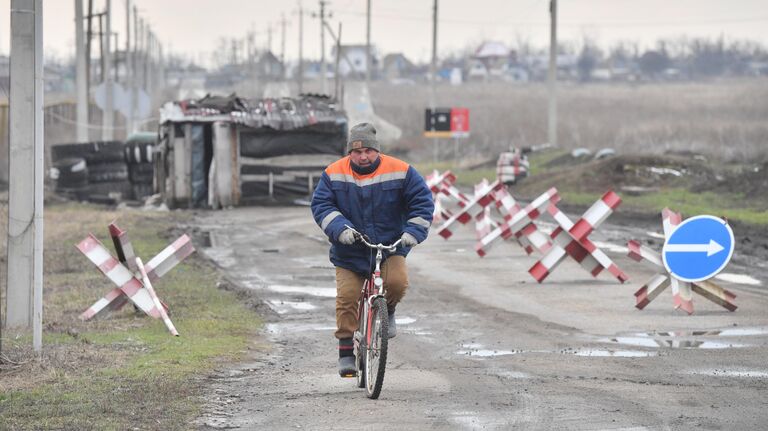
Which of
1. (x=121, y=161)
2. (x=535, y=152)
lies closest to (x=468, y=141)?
(x=535, y=152)

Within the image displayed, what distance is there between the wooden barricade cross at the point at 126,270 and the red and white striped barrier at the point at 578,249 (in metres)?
5.12

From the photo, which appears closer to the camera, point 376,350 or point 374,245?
point 376,350

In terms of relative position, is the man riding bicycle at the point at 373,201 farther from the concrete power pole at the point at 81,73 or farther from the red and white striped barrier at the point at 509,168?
the red and white striped barrier at the point at 509,168

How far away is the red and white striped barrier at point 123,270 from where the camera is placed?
44.3 feet

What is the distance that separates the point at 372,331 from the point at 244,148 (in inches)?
997

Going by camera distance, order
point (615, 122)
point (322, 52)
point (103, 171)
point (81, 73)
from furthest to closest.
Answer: point (322, 52) < point (615, 122) < point (81, 73) < point (103, 171)

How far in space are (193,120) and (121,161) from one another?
5779mm

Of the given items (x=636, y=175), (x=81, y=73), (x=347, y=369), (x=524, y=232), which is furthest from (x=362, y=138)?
(x=81, y=73)

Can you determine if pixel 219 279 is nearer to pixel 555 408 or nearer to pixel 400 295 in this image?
pixel 400 295

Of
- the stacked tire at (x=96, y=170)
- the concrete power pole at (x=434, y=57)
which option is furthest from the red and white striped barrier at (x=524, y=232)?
the concrete power pole at (x=434, y=57)

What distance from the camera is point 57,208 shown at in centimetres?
3312

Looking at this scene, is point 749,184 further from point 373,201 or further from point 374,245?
point 374,245

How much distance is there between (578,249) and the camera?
17.4m

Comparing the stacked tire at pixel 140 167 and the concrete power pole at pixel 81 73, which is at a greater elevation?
the concrete power pole at pixel 81 73
